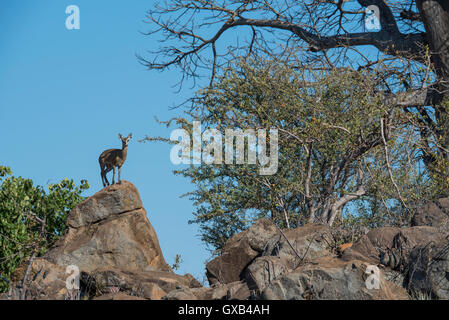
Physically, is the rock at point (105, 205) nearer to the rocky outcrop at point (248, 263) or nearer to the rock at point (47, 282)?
the rocky outcrop at point (248, 263)

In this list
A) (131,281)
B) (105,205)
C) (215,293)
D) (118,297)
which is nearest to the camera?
(118,297)

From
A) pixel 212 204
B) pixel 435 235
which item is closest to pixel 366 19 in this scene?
pixel 212 204

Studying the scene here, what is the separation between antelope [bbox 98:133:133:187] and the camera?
522 inches

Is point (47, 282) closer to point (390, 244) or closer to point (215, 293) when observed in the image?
point (215, 293)

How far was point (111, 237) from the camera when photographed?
41.0 feet

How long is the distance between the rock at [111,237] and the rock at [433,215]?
591 cm

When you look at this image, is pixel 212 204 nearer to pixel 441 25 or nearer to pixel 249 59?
pixel 249 59

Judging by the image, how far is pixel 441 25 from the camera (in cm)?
1847

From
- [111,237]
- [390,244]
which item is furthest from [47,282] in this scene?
[390,244]

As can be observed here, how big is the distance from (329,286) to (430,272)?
6.78 feet

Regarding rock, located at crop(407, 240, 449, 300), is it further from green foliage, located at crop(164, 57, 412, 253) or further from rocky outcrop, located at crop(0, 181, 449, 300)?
green foliage, located at crop(164, 57, 412, 253)

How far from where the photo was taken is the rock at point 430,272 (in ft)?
30.4

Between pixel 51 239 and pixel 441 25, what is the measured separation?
13774 mm

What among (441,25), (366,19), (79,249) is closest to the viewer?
(79,249)
